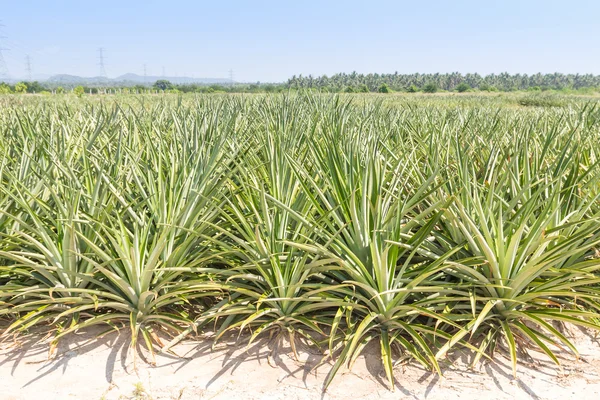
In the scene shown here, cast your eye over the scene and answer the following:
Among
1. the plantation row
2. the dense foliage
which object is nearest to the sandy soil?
the plantation row

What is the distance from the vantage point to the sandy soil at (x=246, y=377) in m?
1.71

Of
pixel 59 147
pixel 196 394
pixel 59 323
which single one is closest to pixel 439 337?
pixel 196 394

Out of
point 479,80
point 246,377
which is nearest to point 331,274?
point 246,377

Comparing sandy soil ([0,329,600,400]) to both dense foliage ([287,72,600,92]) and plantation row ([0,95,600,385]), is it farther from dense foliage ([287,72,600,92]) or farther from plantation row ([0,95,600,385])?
dense foliage ([287,72,600,92])

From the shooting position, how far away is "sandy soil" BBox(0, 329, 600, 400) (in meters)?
1.71

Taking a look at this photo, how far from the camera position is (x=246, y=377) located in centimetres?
182

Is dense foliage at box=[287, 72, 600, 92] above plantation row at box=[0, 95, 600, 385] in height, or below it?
above

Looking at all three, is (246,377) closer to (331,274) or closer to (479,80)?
(331,274)

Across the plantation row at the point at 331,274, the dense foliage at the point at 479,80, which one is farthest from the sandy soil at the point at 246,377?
the dense foliage at the point at 479,80

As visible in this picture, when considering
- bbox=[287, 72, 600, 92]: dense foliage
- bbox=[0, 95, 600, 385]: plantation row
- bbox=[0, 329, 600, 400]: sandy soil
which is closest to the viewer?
bbox=[0, 329, 600, 400]: sandy soil

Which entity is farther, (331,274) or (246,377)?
(331,274)

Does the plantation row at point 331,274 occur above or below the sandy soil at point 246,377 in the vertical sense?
above

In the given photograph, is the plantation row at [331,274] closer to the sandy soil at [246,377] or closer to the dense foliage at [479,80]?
the sandy soil at [246,377]

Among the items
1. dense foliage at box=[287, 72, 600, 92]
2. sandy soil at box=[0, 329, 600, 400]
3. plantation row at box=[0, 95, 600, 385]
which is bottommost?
sandy soil at box=[0, 329, 600, 400]
